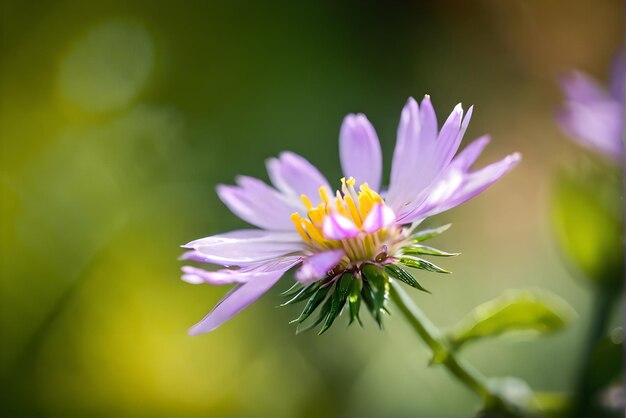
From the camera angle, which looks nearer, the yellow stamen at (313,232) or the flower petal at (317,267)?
the flower petal at (317,267)

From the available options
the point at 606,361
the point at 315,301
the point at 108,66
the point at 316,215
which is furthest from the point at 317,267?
the point at 108,66

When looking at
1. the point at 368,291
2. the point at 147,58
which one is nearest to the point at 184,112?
the point at 147,58

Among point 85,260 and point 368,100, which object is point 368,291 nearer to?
point 85,260

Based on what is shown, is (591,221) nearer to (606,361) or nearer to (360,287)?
(606,361)

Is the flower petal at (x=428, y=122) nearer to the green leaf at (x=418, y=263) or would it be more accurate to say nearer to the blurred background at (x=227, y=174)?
the green leaf at (x=418, y=263)

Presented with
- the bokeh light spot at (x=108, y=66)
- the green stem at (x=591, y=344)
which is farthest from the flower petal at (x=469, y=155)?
the bokeh light spot at (x=108, y=66)
